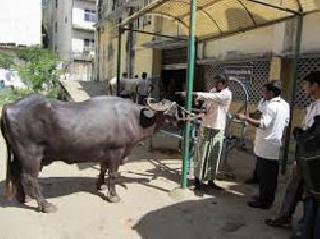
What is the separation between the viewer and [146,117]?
20.6 ft

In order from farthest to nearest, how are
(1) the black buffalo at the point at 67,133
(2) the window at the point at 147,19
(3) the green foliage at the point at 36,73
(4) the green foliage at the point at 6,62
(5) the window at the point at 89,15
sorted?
(5) the window at the point at 89,15 < (4) the green foliage at the point at 6,62 < (3) the green foliage at the point at 36,73 < (2) the window at the point at 147,19 < (1) the black buffalo at the point at 67,133

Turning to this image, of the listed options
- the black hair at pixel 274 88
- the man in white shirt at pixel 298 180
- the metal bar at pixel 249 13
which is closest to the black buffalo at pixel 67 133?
the black hair at pixel 274 88

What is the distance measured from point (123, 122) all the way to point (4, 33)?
3717 centimetres

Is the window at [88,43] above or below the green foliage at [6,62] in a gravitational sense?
above

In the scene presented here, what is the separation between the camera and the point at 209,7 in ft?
27.0

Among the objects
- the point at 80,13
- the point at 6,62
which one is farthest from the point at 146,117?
the point at 80,13

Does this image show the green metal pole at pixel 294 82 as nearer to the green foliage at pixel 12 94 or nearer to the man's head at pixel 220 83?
the man's head at pixel 220 83

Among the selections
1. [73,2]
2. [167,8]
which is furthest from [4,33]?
[167,8]

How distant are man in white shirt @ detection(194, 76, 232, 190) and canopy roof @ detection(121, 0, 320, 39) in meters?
1.55

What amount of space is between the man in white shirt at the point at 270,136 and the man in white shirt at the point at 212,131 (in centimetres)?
68

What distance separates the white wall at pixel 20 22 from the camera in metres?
40.3

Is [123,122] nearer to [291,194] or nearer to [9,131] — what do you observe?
[9,131]

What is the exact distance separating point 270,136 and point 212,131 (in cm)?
103

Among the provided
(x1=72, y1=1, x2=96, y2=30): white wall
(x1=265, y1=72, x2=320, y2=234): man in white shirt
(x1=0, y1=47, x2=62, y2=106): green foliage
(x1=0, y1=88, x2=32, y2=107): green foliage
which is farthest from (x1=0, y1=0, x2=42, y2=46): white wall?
(x1=265, y1=72, x2=320, y2=234): man in white shirt
